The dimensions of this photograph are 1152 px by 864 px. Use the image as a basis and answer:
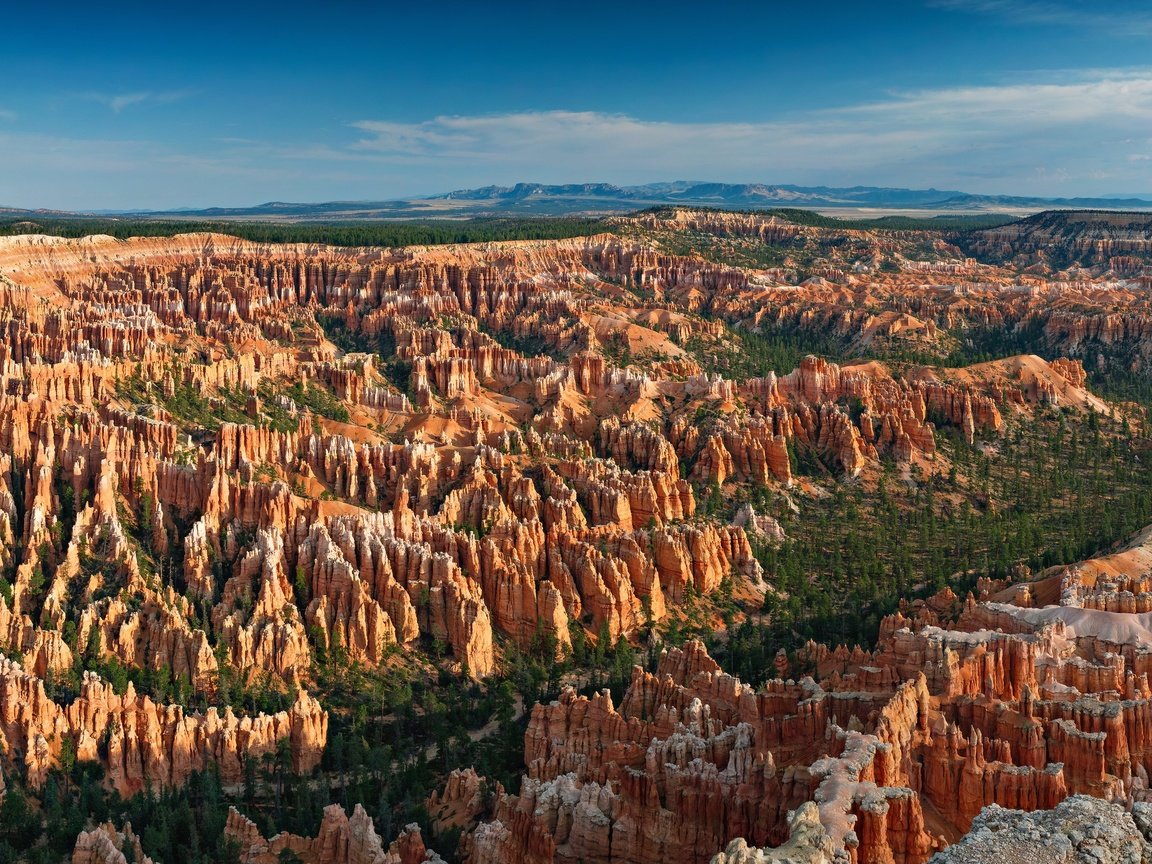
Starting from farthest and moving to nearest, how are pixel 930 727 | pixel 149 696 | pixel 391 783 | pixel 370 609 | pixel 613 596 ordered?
pixel 613 596
pixel 370 609
pixel 149 696
pixel 391 783
pixel 930 727

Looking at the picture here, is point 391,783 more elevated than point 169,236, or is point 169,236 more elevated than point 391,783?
point 169,236

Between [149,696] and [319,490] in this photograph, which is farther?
[319,490]

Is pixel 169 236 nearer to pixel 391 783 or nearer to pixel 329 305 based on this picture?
pixel 329 305

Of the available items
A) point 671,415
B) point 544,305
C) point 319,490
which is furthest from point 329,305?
point 319,490

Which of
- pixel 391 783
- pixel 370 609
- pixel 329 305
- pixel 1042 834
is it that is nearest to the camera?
pixel 1042 834

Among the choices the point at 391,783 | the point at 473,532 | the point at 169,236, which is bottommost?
the point at 391,783

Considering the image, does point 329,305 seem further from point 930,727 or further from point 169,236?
point 930,727

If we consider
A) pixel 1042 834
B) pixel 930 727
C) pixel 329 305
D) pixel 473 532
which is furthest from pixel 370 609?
pixel 329 305
